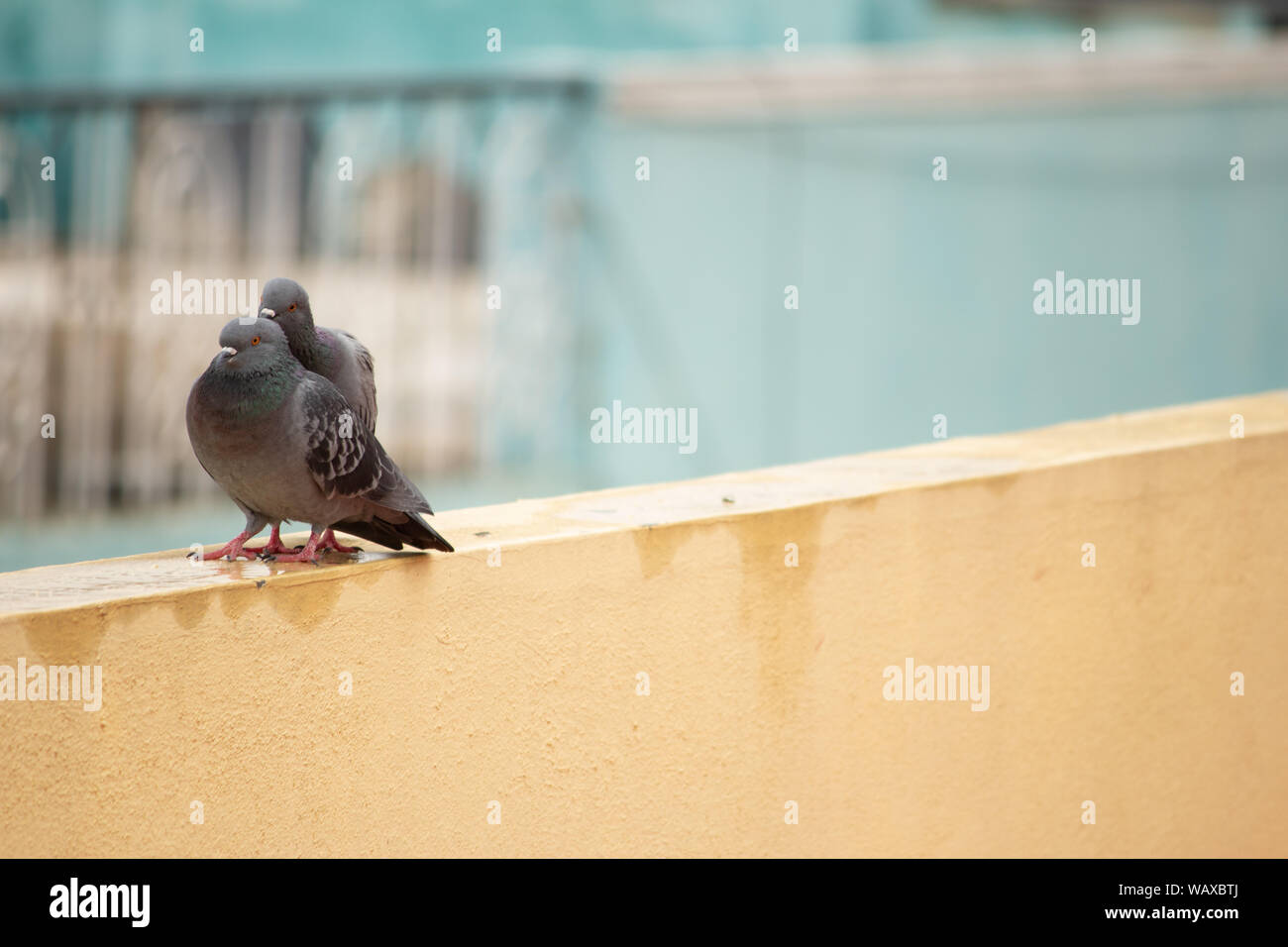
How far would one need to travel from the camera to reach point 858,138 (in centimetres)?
509

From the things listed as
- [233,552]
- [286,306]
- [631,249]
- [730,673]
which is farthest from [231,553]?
[631,249]

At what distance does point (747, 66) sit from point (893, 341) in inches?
44.9

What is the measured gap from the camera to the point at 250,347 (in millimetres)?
1686

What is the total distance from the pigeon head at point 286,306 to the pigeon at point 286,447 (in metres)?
0.04

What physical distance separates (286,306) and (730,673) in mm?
820

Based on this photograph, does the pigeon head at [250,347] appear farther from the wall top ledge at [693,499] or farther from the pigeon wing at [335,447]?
the wall top ledge at [693,499]

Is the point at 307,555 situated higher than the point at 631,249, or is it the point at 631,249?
the point at 631,249

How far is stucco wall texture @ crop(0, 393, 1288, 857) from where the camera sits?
1566mm

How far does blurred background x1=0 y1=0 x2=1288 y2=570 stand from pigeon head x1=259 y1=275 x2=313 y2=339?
3141mm

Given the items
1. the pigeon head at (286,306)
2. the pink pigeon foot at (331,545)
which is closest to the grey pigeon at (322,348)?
the pigeon head at (286,306)

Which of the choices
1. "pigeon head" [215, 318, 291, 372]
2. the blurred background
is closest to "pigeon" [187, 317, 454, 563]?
"pigeon head" [215, 318, 291, 372]

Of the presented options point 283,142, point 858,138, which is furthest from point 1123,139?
point 283,142

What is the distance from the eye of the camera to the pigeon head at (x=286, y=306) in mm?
1771

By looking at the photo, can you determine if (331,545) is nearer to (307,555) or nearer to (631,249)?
(307,555)
